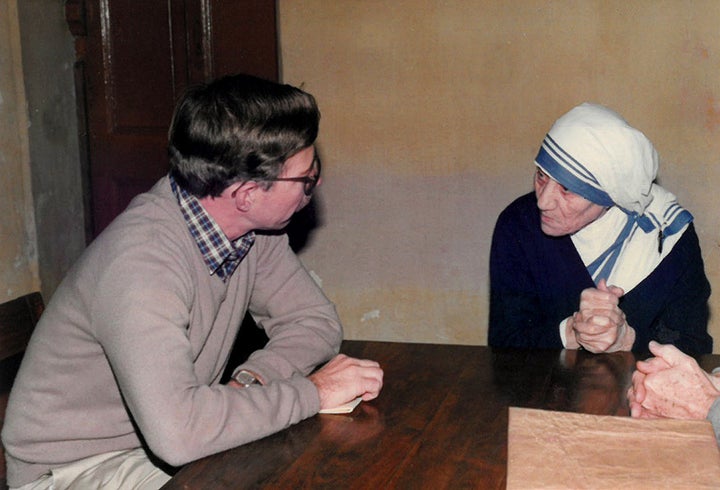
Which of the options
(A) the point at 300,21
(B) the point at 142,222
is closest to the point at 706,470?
(B) the point at 142,222

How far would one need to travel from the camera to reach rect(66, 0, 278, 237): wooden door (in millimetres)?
3990

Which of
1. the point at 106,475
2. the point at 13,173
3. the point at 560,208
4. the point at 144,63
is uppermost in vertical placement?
the point at 144,63

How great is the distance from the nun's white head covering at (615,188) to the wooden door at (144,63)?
1.86 m

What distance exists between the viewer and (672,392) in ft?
5.83

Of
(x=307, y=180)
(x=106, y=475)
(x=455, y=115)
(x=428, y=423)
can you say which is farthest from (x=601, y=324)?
(x=455, y=115)

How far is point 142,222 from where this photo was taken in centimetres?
182

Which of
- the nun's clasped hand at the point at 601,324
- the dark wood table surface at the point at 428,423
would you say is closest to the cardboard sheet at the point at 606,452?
the dark wood table surface at the point at 428,423

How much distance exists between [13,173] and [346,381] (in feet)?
8.47

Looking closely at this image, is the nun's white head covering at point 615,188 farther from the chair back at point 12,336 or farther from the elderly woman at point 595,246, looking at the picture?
the chair back at point 12,336

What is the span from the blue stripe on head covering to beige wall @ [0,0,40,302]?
2436mm

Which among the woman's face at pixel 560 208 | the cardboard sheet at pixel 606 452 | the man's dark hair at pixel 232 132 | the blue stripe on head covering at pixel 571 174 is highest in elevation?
the man's dark hair at pixel 232 132

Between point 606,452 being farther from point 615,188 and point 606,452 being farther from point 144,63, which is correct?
point 144,63

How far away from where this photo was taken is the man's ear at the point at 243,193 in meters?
1.93

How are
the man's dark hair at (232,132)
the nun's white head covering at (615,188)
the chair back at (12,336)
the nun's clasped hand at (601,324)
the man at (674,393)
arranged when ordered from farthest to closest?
1. the nun's white head covering at (615,188)
2. the nun's clasped hand at (601,324)
3. the chair back at (12,336)
4. the man's dark hair at (232,132)
5. the man at (674,393)
